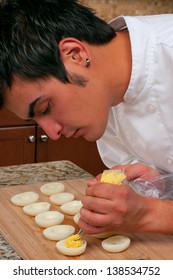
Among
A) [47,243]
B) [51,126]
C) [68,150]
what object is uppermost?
[51,126]

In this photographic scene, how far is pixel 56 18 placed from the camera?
134cm

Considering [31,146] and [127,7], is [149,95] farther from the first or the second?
[127,7]

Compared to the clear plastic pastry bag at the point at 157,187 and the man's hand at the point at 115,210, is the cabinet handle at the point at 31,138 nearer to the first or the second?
the clear plastic pastry bag at the point at 157,187

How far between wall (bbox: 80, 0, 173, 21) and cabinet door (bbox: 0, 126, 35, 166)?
0.71 m

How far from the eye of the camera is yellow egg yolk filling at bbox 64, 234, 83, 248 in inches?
51.1

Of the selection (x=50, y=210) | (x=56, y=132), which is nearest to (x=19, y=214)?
(x=50, y=210)

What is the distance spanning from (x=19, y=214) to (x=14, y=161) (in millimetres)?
1489

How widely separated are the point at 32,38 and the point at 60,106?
0.54 ft

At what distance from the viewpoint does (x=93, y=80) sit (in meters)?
1.38

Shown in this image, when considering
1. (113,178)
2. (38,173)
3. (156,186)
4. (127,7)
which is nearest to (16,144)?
(127,7)

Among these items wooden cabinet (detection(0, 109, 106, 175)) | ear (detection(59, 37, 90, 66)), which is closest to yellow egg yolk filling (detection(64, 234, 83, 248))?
ear (detection(59, 37, 90, 66))

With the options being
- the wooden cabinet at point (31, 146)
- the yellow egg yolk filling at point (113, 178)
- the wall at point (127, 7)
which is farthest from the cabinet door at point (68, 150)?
the yellow egg yolk filling at point (113, 178)

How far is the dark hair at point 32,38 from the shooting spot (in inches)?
51.4

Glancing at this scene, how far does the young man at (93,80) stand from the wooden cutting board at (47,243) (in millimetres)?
38
